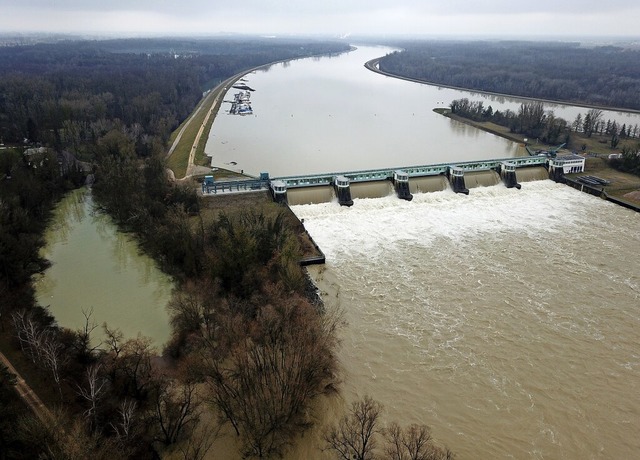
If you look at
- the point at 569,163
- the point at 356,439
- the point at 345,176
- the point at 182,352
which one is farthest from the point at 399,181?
the point at 356,439

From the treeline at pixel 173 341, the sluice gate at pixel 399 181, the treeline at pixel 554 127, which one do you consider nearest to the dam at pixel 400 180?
the sluice gate at pixel 399 181

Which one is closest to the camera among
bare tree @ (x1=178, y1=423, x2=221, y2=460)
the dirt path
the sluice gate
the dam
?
bare tree @ (x1=178, y1=423, x2=221, y2=460)

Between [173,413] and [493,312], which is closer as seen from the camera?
[173,413]

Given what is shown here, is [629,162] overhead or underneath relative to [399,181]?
underneath

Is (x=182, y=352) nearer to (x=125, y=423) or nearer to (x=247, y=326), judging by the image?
(x=247, y=326)

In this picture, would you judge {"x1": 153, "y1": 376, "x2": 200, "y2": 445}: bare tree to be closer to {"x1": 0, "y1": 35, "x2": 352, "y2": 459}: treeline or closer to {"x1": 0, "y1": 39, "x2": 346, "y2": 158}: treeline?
{"x1": 0, "y1": 35, "x2": 352, "y2": 459}: treeline

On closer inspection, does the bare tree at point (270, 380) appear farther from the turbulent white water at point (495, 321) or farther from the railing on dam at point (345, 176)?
the railing on dam at point (345, 176)

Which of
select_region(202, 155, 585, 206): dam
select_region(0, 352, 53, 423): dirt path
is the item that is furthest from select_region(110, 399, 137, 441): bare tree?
select_region(202, 155, 585, 206): dam
